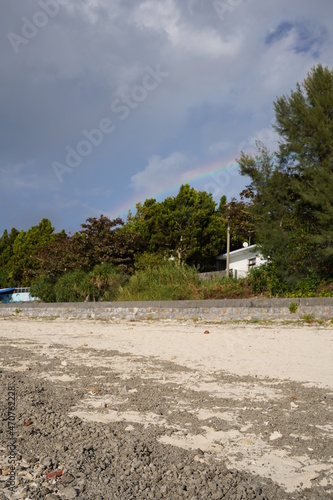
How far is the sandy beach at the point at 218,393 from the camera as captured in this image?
2.86 meters

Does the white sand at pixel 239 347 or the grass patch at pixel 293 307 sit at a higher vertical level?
the grass patch at pixel 293 307

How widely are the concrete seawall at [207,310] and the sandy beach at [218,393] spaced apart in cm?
312

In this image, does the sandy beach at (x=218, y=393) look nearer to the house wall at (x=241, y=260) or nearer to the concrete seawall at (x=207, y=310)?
the concrete seawall at (x=207, y=310)

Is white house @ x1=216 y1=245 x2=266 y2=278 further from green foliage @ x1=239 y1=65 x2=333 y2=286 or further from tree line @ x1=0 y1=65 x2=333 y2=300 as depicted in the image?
green foliage @ x1=239 y1=65 x2=333 y2=286

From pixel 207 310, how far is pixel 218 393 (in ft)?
28.7

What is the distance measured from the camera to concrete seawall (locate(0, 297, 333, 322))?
1174cm

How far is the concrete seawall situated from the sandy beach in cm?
312

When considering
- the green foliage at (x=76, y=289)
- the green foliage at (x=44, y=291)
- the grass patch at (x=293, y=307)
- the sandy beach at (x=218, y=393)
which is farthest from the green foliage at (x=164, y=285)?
the sandy beach at (x=218, y=393)

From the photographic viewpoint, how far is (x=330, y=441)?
308 cm

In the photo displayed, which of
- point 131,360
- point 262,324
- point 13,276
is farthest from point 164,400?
A: point 13,276

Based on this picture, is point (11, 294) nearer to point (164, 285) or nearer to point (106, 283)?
point (106, 283)

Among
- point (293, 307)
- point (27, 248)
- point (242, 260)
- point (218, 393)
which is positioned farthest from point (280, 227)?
point (27, 248)

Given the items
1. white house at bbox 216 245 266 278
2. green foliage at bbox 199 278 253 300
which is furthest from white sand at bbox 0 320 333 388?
white house at bbox 216 245 266 278

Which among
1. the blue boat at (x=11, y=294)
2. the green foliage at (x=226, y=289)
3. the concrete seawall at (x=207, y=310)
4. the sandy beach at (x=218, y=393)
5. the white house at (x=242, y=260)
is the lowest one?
the sandy beach at (x=218, y=393)
